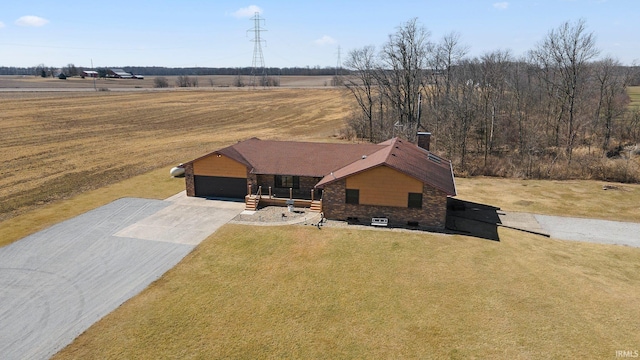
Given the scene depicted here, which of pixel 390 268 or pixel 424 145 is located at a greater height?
pixel 424 145

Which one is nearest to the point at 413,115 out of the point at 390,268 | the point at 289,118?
the point at 289,118

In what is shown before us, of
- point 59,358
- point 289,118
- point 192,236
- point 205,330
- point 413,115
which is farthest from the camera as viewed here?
point 289,118

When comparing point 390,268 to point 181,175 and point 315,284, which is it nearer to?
point 315,284

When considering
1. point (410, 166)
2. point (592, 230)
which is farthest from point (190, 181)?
point (592, 230)

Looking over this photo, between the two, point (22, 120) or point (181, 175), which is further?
point (22, 120)

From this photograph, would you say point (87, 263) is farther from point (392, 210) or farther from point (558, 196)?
point (558, 196)
